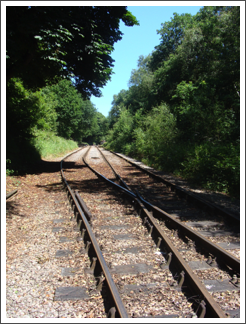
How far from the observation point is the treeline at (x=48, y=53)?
8656 mm

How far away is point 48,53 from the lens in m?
10.0

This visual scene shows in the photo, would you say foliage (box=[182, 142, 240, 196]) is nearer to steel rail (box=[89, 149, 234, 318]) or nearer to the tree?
steel rail (box=[89, 149, 234, 318])

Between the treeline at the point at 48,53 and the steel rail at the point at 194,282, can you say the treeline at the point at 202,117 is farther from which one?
the treeline at the point at 48,53

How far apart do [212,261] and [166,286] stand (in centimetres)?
94

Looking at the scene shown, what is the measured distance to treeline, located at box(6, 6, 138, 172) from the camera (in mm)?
8656

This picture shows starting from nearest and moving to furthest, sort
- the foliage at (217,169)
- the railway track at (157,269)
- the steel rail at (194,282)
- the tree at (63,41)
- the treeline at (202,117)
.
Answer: the steel rail at (194,282), the railway track at (157,269), the foliage at (217,169), the tree at (63,41), the treeline at (202,117)

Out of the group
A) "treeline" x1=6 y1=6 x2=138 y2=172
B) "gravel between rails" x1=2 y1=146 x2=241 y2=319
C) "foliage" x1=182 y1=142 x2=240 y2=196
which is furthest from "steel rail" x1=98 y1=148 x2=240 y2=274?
"treeline" x1=6 y1=6 x2=138 y2=172

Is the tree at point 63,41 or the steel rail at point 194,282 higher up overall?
the tree at point 63,41

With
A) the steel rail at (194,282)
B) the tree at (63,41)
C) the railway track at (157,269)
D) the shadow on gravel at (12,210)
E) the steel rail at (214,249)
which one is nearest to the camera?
the steel rail at (194,282)

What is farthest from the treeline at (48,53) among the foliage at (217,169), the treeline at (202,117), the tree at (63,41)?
the foliage at (217,169)

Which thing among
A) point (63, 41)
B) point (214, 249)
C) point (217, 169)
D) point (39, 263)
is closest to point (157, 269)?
point (214, 249)

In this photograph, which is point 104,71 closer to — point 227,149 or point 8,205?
point 227,149

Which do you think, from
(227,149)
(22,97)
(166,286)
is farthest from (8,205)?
(22,97)

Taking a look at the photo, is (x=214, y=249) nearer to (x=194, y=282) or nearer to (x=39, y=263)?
(x=194, y=282)
